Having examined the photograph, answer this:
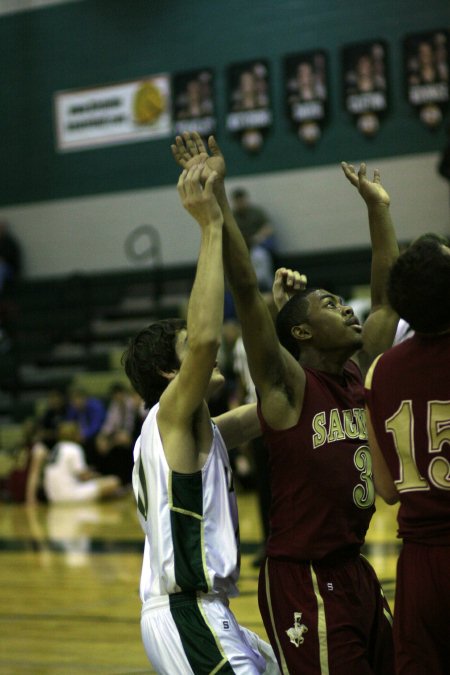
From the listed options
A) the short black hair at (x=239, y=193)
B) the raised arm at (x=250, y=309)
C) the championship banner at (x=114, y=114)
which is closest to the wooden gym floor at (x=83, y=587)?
the raised arm at (x=250, y=309)

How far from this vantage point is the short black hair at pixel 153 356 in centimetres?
319

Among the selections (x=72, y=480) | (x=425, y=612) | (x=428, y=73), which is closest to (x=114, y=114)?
(x=428, y=73)

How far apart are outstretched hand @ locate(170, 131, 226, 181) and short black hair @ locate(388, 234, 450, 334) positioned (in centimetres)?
62

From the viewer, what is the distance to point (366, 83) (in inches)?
560

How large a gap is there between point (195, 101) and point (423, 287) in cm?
1355

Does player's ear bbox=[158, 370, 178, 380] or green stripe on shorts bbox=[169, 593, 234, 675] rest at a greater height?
player's ear bbox=[158, 370, 178, 380]

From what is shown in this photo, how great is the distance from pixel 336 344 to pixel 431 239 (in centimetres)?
61

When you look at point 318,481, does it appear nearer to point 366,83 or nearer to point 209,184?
point 209,184

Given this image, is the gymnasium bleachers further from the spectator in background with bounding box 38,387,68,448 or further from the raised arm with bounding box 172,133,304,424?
the raised arm with bounding box 172,133,304,424

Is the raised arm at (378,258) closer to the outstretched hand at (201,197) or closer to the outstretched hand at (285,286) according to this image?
the outstretched hand at (285,286)

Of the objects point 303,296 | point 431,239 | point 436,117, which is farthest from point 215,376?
point 436,117

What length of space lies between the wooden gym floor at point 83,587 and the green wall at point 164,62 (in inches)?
219

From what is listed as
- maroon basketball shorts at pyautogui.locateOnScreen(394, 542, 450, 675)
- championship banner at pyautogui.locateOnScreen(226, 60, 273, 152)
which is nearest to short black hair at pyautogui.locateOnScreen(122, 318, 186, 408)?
maroon basketball shorts at pyautogui.locateOnScreen(394, 542, 450, 675)

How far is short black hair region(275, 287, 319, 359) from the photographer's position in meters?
3.26
